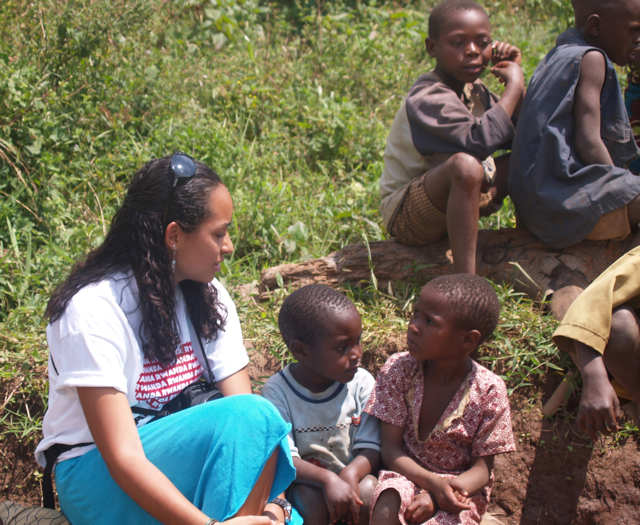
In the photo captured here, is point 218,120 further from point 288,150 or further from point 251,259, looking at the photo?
point 251,259

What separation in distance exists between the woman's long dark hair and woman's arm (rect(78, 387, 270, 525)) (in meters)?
0.27

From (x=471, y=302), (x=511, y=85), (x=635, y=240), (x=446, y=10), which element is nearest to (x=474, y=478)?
(x=471, y=302)

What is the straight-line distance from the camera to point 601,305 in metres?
2.35

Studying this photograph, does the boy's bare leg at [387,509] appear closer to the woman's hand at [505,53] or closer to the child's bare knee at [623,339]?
the child's bare knee at [623,339]

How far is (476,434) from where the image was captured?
7.44 ft

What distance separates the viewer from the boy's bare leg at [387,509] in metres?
2.12

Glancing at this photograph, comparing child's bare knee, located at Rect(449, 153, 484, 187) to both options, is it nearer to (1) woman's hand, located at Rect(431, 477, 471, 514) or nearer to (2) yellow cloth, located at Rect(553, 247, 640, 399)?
(2) yellow cloth, located at Rect(553, 247, 640, 399)

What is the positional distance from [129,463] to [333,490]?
743 mm

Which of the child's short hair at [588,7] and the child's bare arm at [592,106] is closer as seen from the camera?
the child's bare arm at [592,106]

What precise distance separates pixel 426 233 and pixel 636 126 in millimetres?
1442

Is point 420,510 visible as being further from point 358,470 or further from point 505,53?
point 505,53

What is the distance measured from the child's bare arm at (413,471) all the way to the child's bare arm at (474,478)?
0.03 m

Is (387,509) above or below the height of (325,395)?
below

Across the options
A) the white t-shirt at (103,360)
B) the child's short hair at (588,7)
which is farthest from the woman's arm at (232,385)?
the child's short hair at (588,7)
